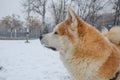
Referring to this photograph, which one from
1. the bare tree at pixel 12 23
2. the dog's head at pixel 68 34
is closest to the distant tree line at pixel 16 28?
the bare tree at pixel 12 23

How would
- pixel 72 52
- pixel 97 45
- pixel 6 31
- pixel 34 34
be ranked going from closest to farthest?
pixel 97 45, pixel 72 52, pixel 34 34, pixel 6 31

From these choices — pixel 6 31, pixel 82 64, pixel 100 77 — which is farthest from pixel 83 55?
pixel 6 31

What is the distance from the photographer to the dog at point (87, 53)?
3.03m

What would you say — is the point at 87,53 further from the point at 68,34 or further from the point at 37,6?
the point at 37,6

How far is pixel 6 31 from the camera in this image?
48719mm

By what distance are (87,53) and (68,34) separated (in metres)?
0.46

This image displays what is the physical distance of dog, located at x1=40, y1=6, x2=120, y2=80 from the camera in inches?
119

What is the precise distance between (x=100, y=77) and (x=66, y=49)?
2.26 feet

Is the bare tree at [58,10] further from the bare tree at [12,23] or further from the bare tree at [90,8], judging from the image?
the bare tree at [12,23]

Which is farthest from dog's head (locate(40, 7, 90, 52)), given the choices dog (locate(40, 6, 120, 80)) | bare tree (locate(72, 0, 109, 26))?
bare tree (locate(72, 0, 109, 26))

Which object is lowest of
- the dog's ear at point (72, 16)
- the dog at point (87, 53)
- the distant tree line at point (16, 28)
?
the distant tree line at point (16, 28)

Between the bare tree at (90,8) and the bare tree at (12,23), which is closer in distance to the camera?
the bare tree at (90,8)

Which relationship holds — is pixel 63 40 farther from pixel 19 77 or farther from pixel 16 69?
pixel 16 69

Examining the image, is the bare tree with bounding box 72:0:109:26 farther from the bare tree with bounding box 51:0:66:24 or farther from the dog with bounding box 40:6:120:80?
the dog with bounding box 40:6:120:80
